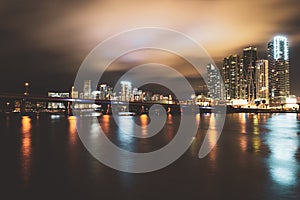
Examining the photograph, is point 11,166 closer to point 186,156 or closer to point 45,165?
point 45,165

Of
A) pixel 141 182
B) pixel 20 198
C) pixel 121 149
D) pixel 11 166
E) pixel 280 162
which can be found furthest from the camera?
pixel 121 149

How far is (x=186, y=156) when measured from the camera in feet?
50.5

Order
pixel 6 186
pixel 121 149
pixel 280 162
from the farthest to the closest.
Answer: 1. pixel 121 149
2. pixel 280 162
3. pixel 6 186

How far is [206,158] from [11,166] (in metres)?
9.14

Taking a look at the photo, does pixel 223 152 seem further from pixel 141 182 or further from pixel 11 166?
pixel 11 166

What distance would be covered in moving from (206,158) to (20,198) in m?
9.26

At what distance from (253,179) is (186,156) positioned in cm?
550

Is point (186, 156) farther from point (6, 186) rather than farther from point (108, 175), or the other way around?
point (6, 186)

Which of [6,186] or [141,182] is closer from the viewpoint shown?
[6,186]

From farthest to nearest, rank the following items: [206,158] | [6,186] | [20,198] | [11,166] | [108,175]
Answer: [206,158], [11,166], [108,175], [6,186], [20,198]

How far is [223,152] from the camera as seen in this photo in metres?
16.7

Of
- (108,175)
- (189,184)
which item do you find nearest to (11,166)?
(108,175)

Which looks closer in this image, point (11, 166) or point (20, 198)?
point (20, 198)

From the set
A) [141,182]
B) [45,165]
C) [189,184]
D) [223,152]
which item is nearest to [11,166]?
[45,165]
